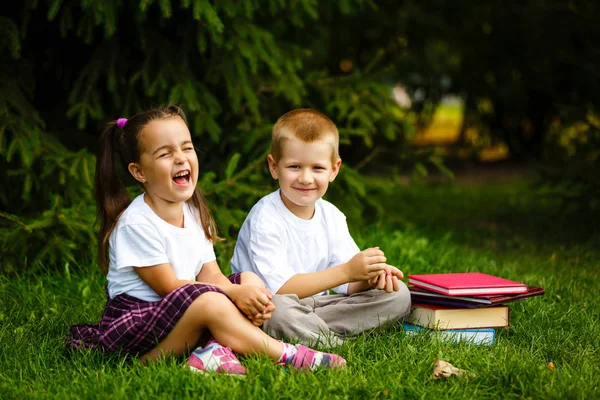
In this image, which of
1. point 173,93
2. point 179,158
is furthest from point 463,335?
point 173,93

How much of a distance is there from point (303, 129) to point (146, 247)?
0.88 m

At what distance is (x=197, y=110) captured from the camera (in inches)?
200

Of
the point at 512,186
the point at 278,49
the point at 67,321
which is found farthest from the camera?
the point at 512,186

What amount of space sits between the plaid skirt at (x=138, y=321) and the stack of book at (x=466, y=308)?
1083 mm

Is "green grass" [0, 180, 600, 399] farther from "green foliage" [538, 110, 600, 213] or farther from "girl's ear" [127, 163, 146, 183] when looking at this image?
"girl's ear" [127, 163, 146, 183]

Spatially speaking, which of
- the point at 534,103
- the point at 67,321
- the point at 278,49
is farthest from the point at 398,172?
the point at 534,103

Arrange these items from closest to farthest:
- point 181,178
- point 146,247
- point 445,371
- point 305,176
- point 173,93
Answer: point 445,371
point 146,247
point 181,178
point 305,176
point 173,93

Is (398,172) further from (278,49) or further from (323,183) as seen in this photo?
(323,183)

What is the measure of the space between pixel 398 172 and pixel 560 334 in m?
2.87

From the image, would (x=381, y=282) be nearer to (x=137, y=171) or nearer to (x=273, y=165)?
(x=273, y=165)

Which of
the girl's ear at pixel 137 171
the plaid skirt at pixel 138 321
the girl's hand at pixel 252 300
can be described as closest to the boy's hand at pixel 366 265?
the girl's hand at pixel 252 300

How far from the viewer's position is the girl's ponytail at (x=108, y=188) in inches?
128

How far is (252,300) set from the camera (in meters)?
3.03

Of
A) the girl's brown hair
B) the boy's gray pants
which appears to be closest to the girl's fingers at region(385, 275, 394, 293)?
the boy's gray pants
